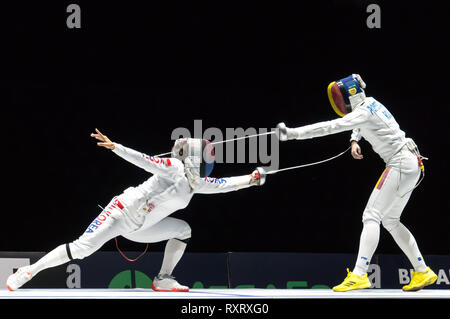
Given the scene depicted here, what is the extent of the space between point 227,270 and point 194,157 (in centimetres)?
181

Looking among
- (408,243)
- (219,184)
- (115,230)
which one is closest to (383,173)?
(408,243)

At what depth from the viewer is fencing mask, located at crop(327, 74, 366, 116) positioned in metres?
3.94

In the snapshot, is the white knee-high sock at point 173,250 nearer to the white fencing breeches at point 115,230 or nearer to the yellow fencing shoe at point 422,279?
the white fencing breeches at point 115,230

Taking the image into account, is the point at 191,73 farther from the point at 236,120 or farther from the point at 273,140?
the point at 273,140

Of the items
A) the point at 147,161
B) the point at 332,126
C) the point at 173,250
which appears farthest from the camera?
the point at 173,250

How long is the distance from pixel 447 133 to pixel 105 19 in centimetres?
372

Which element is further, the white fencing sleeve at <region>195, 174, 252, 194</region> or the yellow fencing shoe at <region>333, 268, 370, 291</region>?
the white fencing sleeve at <region>195, 174, 252, 194</region>

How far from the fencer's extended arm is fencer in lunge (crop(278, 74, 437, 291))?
2.40ft

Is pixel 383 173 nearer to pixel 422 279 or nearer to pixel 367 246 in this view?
pixel 367 246

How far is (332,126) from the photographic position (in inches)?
146

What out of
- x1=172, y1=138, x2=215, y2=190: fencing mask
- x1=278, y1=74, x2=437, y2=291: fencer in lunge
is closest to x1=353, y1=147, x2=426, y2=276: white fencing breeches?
x1=278, y1=74, x2=437, y2=291: fencer in lunge

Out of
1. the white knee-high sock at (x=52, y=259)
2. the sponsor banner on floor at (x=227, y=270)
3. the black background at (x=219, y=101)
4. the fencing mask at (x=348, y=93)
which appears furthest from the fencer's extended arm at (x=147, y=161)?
the black background at (x=219, y=101)

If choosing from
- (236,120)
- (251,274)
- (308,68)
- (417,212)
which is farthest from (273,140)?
(417,212)

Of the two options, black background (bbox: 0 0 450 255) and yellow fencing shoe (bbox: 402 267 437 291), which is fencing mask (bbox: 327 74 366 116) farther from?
black background (bbox: 0 0 450 255)
